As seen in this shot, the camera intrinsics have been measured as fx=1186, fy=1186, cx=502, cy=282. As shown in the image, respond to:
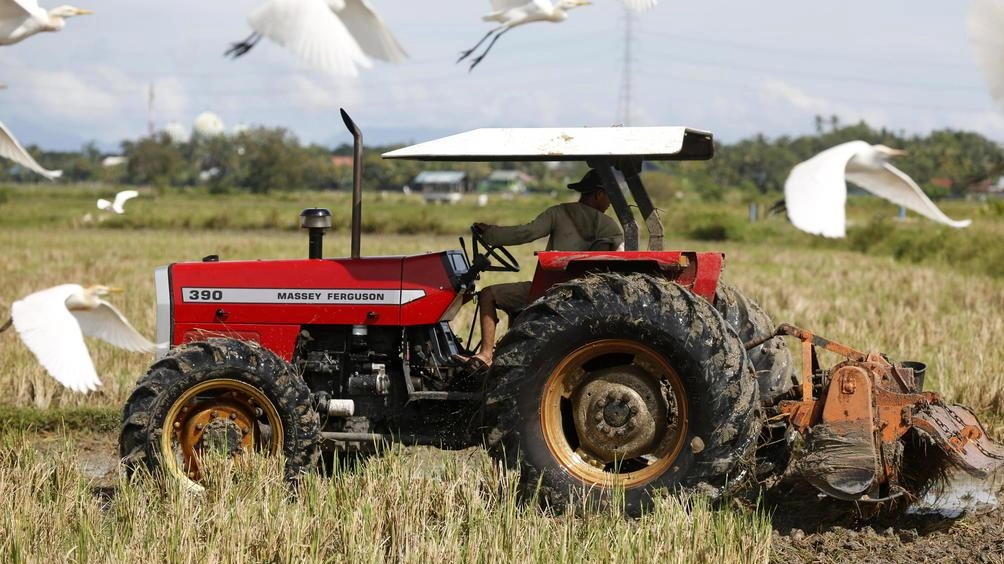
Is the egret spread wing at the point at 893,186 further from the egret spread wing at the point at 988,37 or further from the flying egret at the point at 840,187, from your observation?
the egret spread wing at the point at 988,37

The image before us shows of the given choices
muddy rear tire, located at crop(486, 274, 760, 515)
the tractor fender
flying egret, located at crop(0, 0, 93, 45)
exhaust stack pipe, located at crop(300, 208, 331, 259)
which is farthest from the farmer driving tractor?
flying egret, located at crop(0, 0, 93, 45)

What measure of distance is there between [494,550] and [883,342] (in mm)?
7290

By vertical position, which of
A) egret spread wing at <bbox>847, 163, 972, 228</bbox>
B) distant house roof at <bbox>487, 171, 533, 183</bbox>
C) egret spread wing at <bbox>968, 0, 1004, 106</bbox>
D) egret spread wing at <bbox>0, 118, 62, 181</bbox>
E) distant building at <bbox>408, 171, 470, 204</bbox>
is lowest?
egret spread wing at <bbox>847, 163, 972, 228</bbox>

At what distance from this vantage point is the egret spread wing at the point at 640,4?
596 centimetres

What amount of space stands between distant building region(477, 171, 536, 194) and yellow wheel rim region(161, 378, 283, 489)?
295 feet

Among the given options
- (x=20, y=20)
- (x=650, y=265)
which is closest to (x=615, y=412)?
(x=650, y=265)

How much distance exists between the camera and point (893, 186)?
409 centimetres

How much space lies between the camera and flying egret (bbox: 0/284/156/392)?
261 inches

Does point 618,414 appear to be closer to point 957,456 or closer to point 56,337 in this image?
point 957,456

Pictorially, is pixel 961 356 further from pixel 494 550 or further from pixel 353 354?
pixel 494 550

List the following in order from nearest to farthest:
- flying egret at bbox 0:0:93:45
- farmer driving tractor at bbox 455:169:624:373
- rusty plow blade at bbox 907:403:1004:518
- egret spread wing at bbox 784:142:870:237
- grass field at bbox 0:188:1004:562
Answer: egret spread wing at bbox 784:142:870:237 → grass field at bbox 0:188:1004:562 → rusty plow blade at bbox 907:403:1004:518 → flying egret at bbox 0:0:93:45 → farmer driving tractor at bbox 455:169:624:373

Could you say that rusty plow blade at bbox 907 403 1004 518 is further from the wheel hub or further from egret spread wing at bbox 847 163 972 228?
egret spread wing at bbox 847 163 972 228

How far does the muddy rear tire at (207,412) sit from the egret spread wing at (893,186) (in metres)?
2.77

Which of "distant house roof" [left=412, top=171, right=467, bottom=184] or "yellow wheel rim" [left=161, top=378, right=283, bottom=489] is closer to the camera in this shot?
"yellow wheel rim" [left=161, top=378, right=283, bottom=489]
